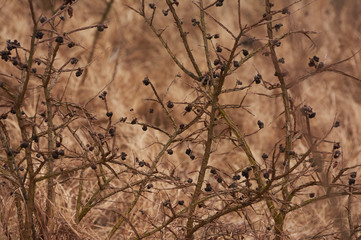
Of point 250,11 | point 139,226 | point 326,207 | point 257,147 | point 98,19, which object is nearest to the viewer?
point 139,226

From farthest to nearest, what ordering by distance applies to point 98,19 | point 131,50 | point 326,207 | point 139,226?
point 131,50, point 98,19, point 326,207, point 139,226

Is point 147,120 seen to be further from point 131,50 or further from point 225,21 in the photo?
point 225,21

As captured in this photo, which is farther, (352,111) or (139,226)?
(352,111)

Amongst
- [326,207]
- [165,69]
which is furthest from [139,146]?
[165,69]

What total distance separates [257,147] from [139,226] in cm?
225

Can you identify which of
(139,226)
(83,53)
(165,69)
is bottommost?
(139,226)

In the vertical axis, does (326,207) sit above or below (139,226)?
above

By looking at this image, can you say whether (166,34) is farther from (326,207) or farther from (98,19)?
(326,207)

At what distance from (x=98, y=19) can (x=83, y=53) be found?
0.61 meters

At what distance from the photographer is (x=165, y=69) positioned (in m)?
6.47

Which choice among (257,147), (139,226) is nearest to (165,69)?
(257,147)

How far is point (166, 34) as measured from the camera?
7008 mm

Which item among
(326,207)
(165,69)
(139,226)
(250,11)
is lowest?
Answer: (139,226)

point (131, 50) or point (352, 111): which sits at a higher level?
point (131, 50)
